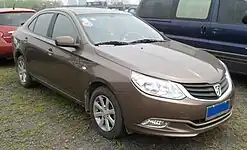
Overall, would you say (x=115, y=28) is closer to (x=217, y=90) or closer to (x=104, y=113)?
(x=104, y=113)

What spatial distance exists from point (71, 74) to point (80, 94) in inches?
11.2

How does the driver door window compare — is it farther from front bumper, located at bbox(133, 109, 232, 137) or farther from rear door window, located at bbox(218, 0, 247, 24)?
rear door window, located at bbox(218, 0, 247, 24)

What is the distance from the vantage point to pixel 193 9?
5520 mm

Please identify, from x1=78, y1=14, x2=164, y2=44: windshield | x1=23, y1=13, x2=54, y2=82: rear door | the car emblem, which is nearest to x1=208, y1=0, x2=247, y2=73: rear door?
x1=78, y1=14, x2=164, y2=44: windshield

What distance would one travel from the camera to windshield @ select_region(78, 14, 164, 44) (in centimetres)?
360

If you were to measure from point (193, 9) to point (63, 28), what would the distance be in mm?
2778

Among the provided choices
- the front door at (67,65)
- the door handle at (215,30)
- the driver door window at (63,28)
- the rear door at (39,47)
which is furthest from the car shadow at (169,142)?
the door handle at (215,30)

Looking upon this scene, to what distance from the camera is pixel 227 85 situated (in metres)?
3.12

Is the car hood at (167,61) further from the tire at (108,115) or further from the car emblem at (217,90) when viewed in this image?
the tire at (108,115)

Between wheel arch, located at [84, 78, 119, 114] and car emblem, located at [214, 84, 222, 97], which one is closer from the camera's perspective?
car emblem, located at [214, 84, 222, 97]

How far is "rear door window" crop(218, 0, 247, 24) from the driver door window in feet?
8.96

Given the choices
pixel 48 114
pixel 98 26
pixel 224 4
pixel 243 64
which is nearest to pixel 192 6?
pixel 224 4

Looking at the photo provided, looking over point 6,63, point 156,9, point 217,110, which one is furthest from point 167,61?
point 6,63

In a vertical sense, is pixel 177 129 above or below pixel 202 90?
below
